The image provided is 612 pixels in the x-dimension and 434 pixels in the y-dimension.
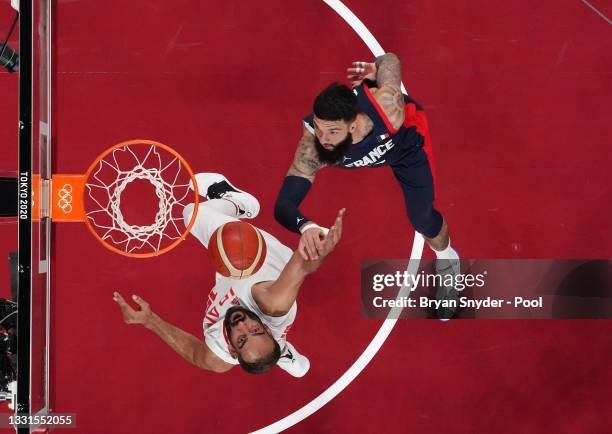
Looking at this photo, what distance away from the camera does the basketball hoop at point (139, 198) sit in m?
5.20

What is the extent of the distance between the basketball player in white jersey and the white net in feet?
0.58

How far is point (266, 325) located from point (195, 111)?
2045 mm

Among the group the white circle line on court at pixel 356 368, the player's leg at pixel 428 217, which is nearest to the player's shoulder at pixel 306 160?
the player's leg at pixel 428 217

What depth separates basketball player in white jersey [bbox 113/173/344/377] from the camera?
16.8 ft

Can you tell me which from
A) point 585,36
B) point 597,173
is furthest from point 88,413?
point 585,36

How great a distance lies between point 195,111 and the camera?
5328 mm

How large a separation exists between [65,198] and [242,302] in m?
1.73

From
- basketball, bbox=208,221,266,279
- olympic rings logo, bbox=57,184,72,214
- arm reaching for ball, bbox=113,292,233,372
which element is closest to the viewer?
olympic rings logo, bbox=57,184,72,214

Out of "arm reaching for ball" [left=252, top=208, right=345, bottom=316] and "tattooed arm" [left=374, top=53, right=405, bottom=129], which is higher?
"tattooed arm" [left=374, top=53, right=405, bottom=129]

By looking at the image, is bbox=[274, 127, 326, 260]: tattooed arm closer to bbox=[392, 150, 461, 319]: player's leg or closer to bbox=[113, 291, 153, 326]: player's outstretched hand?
bbox=[392, 150, 461, 319]: player's leg

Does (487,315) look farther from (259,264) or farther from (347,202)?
(259,264)

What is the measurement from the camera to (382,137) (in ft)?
15.6

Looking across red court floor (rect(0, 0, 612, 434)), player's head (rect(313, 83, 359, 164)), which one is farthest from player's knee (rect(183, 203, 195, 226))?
player's head (rect(313, 83, 359, 164))

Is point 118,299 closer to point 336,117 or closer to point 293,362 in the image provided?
point 293,362
